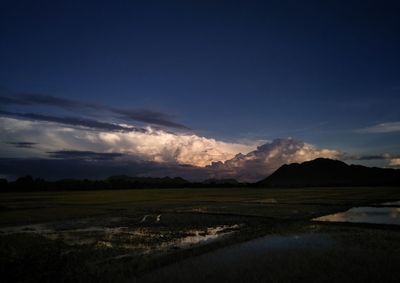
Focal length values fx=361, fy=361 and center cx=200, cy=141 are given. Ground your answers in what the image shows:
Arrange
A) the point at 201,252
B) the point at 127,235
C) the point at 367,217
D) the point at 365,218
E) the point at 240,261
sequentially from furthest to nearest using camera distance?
the point at 367,217 → the point at 365,218 → the point at 127,235 → the point at 201,252 → the point at 240,261

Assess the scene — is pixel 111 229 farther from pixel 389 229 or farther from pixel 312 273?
pixel 389 229

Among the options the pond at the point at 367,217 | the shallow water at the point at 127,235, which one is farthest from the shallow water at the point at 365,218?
the shallow water at the point at 127,235

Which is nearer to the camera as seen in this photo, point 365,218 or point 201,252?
point 201,252

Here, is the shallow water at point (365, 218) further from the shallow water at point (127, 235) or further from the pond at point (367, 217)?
the shallow water at point (127, 235)

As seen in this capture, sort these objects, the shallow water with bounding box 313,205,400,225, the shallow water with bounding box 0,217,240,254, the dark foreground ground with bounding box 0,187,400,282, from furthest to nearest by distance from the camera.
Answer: the shallow water with bounding box 313,205,400,225
the shallow water with bounding box 0,217,240,254
the dark foreground ground with bounding box 0,187,400,282

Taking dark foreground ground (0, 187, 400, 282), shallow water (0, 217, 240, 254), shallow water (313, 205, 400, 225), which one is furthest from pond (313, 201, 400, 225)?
shallow water (0, 217, 240, 254)

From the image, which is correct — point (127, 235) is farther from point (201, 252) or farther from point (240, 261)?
point (240, 261)

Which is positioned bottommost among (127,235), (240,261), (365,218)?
(240,261)

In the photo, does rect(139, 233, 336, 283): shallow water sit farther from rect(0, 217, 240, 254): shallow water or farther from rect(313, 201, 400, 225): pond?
rect(313, 201, 400, 225): pond

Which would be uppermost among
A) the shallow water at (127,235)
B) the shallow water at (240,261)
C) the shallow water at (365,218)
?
the shallow water at (365,218)

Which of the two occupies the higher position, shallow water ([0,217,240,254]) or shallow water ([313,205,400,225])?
shallow water ([313,205,400,225])

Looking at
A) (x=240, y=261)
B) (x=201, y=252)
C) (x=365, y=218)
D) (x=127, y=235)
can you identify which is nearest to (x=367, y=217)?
(x=365, y=218)

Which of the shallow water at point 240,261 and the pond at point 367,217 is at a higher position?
the pond at point 367,217

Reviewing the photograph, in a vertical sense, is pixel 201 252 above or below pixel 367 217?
below
